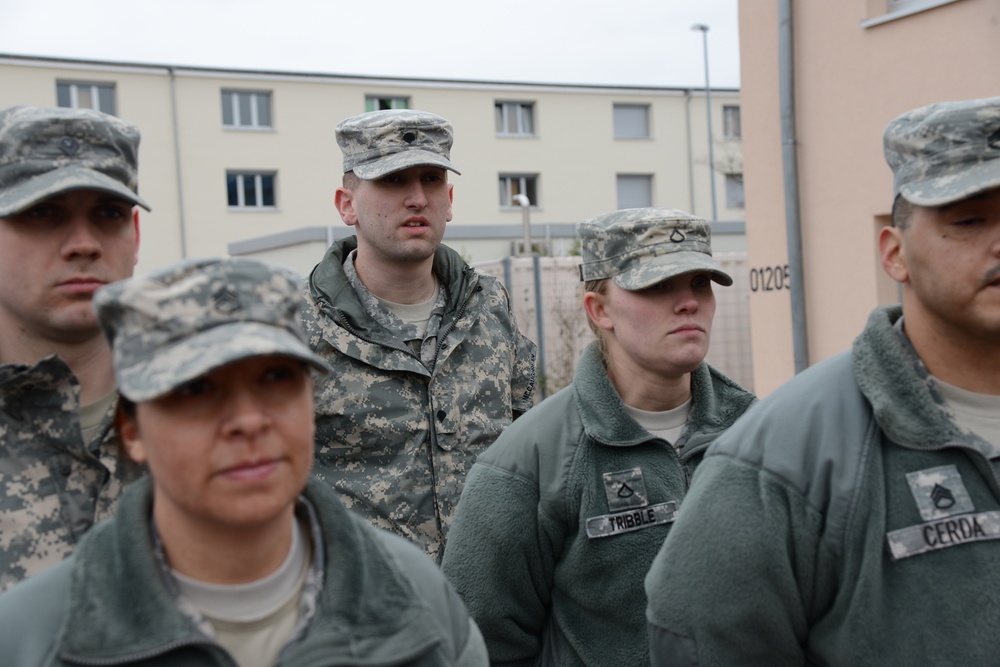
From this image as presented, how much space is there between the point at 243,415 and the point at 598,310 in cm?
184

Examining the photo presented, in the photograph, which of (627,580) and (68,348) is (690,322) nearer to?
(627,580)

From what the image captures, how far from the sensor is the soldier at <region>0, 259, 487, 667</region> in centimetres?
177

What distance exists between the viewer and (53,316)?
8.34 feet

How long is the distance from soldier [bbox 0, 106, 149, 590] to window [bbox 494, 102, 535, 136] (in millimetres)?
35385

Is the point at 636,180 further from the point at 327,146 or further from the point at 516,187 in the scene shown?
the point at 327,146

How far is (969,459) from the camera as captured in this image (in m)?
2.26

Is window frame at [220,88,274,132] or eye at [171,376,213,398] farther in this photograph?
window frame at [220,88,274,132]

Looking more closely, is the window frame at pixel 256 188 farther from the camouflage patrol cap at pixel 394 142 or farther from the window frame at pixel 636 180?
the camouflage patrol cap at pixel 394 142

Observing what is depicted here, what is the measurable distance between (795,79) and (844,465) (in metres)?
7.46

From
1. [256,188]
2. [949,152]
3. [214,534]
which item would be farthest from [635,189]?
[214,534]

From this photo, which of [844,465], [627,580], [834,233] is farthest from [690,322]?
[834,233]

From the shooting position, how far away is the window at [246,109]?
35.2 m

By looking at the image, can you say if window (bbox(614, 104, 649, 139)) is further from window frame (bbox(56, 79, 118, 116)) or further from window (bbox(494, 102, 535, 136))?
→ window frame (bbox(56, 79, 118, 116))

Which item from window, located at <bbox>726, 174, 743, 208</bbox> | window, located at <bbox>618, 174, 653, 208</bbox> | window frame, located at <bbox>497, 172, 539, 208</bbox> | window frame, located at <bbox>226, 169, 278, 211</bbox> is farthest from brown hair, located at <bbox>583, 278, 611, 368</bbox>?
window, located at <bbox>726, 174, 743, 208</bbox>
